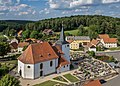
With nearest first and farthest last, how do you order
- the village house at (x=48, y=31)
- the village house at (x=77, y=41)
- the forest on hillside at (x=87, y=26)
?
the village house at (x=77, y=41)
the forest on hillside at (x=87, y=26)
the village house at (x=48, y=31)

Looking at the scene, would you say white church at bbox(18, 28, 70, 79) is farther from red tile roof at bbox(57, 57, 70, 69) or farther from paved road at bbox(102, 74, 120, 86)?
paved road at bbox(102, 74, 120, 86)

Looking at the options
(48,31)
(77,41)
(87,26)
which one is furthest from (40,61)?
(87,26)

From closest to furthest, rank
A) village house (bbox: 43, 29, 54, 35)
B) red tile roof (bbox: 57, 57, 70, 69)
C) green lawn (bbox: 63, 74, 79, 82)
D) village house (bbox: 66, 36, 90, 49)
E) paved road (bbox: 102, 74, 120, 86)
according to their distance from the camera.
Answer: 1. paved road (bbox: 102, 74, 120, 86)
2. green lawn (bbox: 63, 74, 79, 82)
3. red tile roof (bbox: 57, 57, 70, 69)
4. village house (bbox: 66, 36, 90, 49)
5. village house (bbox: 43, 29, 54, 35)

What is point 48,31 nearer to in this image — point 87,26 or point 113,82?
point 87,26

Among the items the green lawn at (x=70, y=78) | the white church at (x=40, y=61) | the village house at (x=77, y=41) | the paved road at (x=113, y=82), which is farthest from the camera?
the village house at (x=77, y=41)

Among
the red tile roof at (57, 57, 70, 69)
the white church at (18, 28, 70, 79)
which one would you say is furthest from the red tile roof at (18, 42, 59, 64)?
the red tile roof at (57, 57, 70, 69)

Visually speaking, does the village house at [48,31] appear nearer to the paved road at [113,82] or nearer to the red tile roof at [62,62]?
the red tile roof at [62,62]

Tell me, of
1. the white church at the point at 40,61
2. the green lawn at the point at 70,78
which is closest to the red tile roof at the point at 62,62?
the white church at the point at 40,61

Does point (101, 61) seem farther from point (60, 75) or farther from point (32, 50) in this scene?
point (32, 50)

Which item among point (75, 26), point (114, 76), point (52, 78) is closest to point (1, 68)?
point (52, 78)
